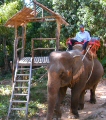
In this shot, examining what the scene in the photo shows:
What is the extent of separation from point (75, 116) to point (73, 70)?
1462mm

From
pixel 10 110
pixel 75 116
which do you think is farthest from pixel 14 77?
pixel 75 116

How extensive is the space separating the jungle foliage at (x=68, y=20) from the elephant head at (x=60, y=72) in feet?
22.7

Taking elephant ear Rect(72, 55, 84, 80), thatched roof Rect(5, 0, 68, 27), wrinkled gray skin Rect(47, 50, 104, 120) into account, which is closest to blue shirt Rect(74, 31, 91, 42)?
thatched roof Rect(5, 0, 68, 27)

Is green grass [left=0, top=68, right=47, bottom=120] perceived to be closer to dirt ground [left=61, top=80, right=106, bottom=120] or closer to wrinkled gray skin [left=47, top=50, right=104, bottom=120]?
dirt ground [left=61, top=80, right=106, bottom=120]

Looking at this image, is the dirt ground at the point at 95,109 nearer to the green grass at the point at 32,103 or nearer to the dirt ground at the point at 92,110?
the dirt ground at the point at 92,110

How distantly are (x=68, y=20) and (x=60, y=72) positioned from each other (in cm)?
946

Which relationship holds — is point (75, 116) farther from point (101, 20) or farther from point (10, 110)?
point (101, 20)

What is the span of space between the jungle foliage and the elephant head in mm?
6915

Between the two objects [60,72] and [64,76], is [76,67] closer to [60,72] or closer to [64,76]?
[64,76]

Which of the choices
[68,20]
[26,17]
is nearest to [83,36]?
[26,17]

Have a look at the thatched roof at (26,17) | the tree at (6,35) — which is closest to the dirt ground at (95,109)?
the thatched roof at (26,17)

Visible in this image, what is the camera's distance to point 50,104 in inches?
228

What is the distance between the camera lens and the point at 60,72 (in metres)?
6.10

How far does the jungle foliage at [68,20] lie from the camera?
13766mm
